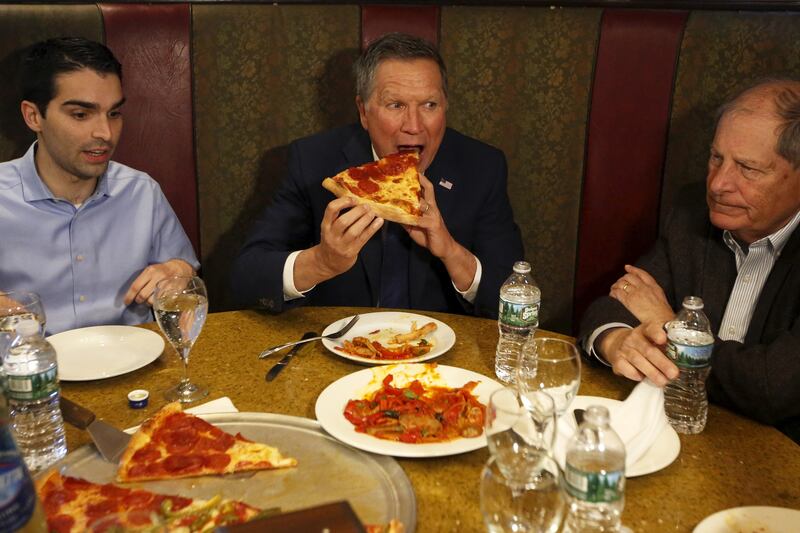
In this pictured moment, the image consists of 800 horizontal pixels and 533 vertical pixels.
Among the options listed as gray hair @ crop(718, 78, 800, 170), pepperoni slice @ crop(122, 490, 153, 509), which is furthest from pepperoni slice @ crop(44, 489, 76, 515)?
gray hair @ crop(718, 78, 800, 170)

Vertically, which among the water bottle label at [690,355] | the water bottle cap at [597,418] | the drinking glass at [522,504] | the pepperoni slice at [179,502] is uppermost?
the water bottle cap at [597,418]

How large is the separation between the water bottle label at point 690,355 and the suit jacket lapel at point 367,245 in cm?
148

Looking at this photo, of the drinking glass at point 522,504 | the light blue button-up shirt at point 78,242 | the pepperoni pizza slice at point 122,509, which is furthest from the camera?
the light blue button-up shirt at point 78,242

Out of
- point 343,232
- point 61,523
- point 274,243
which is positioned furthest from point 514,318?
point 274,243

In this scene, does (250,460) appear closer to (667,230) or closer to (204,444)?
(204,444)

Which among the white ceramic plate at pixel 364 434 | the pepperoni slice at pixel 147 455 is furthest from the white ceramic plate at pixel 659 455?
the pepperoni slice at pixel 147 455

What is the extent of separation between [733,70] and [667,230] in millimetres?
1027

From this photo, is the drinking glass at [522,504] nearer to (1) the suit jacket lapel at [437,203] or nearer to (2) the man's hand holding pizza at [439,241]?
(2) the man's hand holding pizza at [439,241]

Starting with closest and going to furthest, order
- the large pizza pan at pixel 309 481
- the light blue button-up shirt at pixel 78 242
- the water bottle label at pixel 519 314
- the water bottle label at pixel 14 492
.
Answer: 1. the water bottle label at pixel 14 492
2. the large pizza pan at pixel 309 481
3. the water bottle label at pixel 519 314
4. the light blue button-up shirt at pixel 78 242

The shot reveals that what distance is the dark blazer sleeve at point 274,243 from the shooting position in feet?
8.91

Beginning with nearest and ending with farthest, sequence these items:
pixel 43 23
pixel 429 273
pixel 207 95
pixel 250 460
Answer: pixel 250 460 → pixel 429 273 → pixel 43 23 → pixel 207 95

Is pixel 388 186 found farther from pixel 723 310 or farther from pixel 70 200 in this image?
pixel 70 200

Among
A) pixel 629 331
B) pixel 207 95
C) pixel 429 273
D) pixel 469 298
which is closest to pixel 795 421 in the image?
pixel 629 331

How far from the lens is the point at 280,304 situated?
8.57ft
